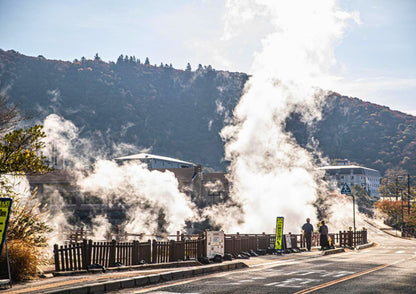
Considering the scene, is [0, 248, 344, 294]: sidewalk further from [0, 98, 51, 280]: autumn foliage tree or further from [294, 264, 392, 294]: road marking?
[294, 264, 392, 294]: road marking

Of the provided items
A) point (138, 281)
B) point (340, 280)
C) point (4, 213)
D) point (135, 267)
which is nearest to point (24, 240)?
point (4, 213)

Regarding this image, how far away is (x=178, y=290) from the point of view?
41.7ft

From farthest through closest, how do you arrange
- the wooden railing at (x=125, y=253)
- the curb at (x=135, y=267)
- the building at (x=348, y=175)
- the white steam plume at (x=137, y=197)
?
1. the building at (x=348, y=175)
2. the white steam plume at (x=137, y=197)
3. the wooden railing at (x=125, y=253)
4. the curb at (x=135, y=267)

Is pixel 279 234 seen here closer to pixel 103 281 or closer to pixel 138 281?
pixel 138 281

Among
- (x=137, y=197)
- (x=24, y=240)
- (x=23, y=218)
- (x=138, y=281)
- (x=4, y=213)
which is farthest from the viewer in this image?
(x=137, y=197)

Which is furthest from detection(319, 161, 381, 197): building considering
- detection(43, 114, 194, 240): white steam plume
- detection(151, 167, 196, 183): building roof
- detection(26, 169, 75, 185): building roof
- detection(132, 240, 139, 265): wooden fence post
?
detection(132, 240, 139, 265): wooden fence post

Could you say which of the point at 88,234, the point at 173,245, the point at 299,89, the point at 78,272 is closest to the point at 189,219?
the point at 88,234

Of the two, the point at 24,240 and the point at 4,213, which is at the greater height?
the point at 4,213

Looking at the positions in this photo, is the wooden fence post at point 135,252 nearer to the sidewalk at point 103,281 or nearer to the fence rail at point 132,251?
the fence rail at point 132,251

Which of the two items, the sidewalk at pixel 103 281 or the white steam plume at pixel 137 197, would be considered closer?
the sidewalk at pixel 103 281

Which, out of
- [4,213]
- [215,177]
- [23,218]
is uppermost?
[215,177]

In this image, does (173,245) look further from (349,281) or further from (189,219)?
(189,219)

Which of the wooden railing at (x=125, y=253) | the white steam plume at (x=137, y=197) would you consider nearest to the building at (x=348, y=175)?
the white steam plume at (x=137, y=197)

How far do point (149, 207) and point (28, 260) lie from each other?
158ft
